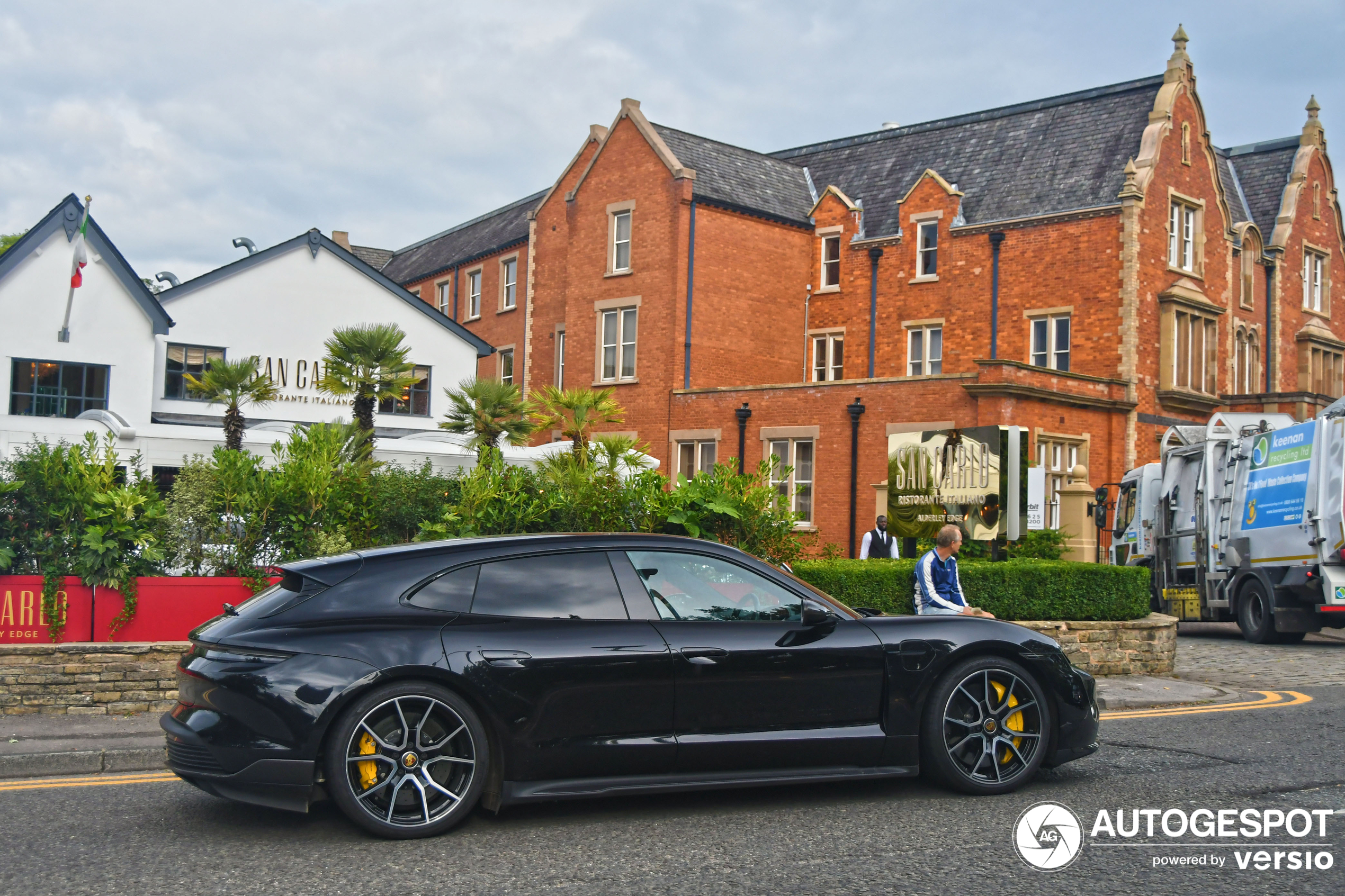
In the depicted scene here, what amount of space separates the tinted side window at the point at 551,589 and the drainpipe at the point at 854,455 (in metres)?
21.3

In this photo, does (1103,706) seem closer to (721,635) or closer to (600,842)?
(721,635)

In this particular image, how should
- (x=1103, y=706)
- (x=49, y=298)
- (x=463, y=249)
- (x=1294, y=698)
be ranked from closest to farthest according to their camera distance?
(x=1103, y=706)
(x=1294, y=698)
(x=49, y=298)
(x=463, y=249)

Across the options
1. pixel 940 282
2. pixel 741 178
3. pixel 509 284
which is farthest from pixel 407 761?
pixel 509 284

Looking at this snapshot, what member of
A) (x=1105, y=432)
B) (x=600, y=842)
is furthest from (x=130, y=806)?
(x=1105, y=432)

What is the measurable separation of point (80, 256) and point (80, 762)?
68.4 feet

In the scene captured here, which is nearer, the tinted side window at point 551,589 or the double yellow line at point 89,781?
the tinted side window at point 551,589

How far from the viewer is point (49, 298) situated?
25938 mm

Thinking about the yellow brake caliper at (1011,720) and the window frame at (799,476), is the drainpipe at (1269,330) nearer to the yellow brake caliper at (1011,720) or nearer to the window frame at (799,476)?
the window frame at (799,476)

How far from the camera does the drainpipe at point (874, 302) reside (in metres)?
33.1

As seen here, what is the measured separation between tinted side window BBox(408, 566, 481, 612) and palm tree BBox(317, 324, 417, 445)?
40.7 ft

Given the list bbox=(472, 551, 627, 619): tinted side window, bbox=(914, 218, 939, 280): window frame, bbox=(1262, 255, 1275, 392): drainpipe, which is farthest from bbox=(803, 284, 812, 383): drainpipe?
bbox=(472, 551, 627, 619): tinted side window

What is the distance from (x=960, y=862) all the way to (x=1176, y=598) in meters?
15.5

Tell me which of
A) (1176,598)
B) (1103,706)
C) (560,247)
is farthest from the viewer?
(560,247)

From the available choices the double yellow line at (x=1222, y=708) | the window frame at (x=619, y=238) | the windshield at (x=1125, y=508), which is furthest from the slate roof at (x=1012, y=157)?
the double yellow line at (x=1222, y=708)
